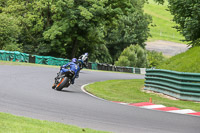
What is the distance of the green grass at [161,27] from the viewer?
399ft

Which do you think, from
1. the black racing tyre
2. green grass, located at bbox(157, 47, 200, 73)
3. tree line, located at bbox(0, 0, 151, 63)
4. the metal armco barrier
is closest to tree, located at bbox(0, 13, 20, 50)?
tree line, located at bbox(0, 0, 151, 63)

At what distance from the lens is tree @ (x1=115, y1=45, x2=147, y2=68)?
6144 cm

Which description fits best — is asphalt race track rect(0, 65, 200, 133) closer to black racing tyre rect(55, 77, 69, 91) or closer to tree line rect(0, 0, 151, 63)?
black racing tyre rect(55, 77, 69, 91)

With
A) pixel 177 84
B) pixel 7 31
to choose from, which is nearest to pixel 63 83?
pixel 177 84

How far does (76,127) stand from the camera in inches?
321

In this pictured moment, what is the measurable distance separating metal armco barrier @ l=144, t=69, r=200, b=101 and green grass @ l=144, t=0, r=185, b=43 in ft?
316

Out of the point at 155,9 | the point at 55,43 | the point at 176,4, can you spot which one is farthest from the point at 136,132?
the point at 155,9

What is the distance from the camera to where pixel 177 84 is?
643 inches

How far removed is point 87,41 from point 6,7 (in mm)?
10859

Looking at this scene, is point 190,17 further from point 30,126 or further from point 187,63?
point 30,126

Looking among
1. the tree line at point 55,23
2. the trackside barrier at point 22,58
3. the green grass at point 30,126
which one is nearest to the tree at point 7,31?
the tree line at point 55,23

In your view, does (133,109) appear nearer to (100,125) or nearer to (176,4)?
(100,125)

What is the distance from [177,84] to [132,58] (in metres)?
47.1

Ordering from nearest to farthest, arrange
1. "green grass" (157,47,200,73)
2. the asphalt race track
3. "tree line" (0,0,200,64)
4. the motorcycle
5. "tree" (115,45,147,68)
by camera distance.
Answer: the asphalt race track, the motorcycle, "green grass" (157,47,200,73), "tree line" (0,0,200,64), "tree" (115,45,147,68)
